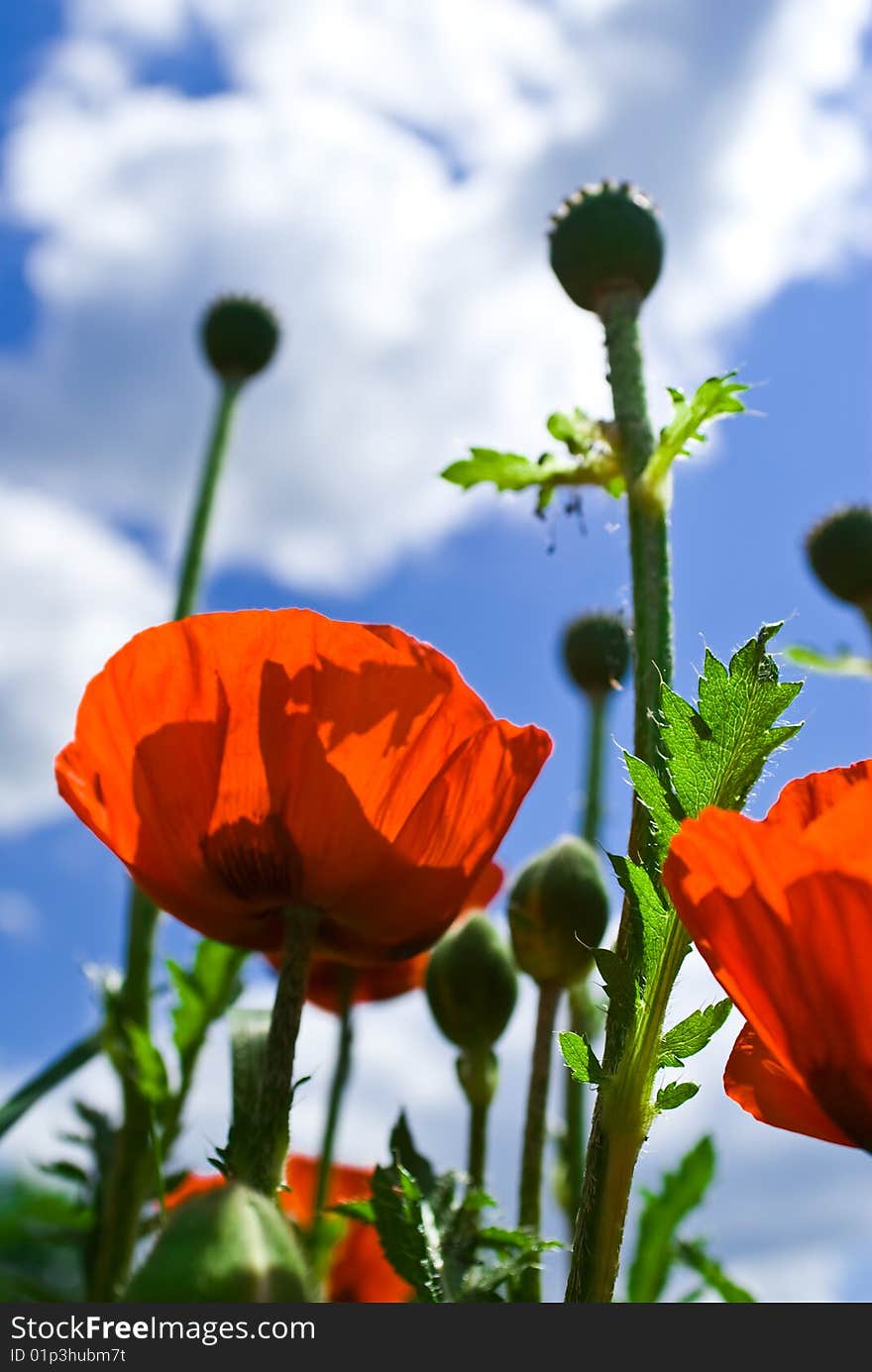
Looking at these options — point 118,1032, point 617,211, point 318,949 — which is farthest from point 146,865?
point 118,1032

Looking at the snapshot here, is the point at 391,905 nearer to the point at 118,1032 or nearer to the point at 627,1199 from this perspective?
the point at 627,1199

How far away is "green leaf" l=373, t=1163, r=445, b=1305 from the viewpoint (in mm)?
824

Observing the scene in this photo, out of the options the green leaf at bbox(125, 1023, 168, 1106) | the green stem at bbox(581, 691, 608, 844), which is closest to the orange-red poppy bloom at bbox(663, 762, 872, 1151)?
the green leaf at bbox(125, 1023, 168, 1106)

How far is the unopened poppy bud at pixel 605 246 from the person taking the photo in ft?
3.64

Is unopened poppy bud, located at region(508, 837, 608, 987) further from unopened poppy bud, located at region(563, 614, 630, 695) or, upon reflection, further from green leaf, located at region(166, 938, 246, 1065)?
unopened poppy bud, located at region(563, 614, 630, 695)

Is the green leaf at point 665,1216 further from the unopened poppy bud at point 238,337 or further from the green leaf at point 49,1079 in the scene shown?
the unopened poppy bud at point 238,337

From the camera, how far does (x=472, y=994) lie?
4.31 feet

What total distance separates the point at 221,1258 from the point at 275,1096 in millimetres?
276

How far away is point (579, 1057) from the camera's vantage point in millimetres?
739

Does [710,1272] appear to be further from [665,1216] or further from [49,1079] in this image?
[49,1079]

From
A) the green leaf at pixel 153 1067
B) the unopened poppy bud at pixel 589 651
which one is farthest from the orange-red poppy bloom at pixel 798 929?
the unopened poppy bud at pixel 589 651

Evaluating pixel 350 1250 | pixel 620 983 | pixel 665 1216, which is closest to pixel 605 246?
pixel 620 983

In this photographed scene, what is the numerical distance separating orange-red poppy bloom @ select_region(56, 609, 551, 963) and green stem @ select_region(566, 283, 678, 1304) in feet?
0.31

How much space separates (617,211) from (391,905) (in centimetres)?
57
